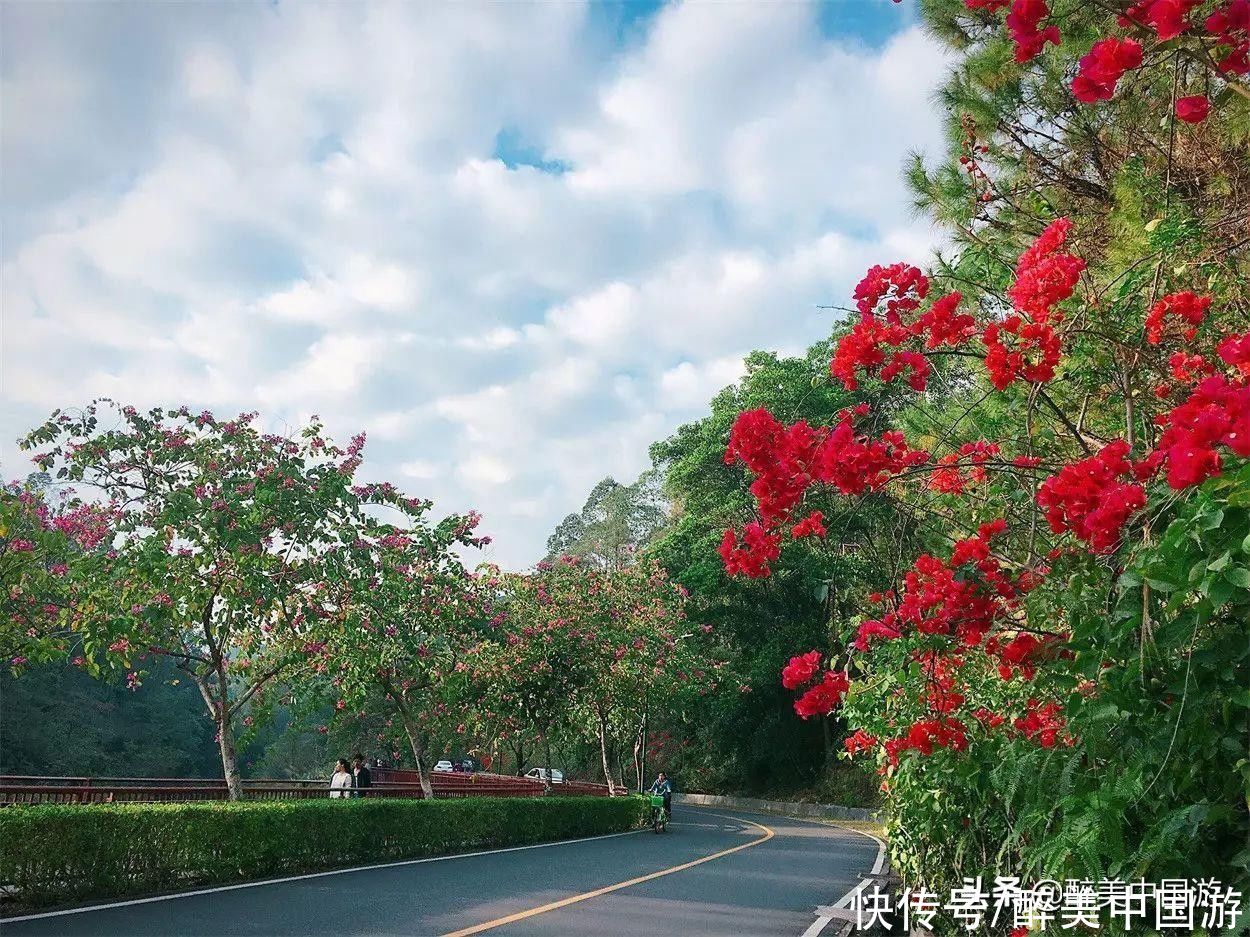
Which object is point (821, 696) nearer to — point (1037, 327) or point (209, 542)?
point (1037, 327)

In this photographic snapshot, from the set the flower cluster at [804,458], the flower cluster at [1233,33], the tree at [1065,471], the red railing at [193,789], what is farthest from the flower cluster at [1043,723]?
the red railing at [193,789]

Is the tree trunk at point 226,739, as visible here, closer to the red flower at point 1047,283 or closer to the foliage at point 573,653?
the foliage at point 573,653

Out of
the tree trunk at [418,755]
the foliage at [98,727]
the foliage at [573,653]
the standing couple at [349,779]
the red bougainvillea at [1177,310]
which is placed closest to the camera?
the red bougainvillea at [1177,310]

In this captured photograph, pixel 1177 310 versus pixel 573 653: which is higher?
pixel 1177 310

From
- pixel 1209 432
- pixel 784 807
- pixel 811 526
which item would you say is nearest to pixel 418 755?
pixel 811 526

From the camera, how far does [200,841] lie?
9375 mm

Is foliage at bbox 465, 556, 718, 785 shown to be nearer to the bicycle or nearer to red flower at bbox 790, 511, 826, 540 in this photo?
the bicycle

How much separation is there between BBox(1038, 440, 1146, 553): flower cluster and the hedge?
25.2 feet

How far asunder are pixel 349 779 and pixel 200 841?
6.49 metres

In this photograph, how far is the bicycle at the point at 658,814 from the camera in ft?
70.0

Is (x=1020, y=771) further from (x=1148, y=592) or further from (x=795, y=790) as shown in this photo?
(x=795, y=790)

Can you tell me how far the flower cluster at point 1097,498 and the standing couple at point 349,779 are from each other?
41.2ft

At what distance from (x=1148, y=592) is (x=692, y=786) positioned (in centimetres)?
4141

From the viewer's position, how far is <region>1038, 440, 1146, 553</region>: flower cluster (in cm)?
354
